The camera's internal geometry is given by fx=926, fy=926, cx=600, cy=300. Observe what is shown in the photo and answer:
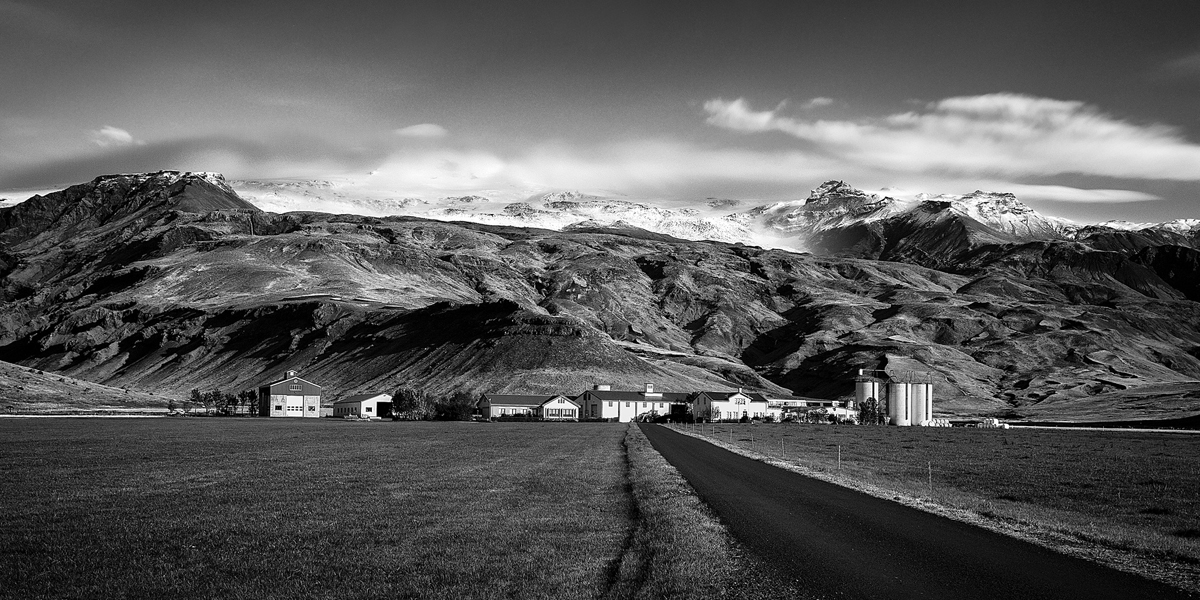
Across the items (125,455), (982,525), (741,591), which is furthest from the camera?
(125,455)

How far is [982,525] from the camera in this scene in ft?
85.1

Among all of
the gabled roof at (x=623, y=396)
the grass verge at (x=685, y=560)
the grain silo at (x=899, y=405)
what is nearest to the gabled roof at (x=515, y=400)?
the gabled roof at (x=623, y=396)

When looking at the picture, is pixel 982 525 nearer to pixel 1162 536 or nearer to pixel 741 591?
pixel 1162 536

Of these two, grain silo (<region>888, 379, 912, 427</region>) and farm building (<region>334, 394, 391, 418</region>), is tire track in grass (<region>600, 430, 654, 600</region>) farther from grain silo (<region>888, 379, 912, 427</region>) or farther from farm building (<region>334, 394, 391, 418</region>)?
grain silo (<region>888, 379, 912, 427</region>)

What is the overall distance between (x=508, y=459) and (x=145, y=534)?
30.9 metres

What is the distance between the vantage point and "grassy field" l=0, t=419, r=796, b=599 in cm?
1723

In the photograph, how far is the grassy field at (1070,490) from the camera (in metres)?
23.0

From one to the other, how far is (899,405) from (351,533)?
580 feet

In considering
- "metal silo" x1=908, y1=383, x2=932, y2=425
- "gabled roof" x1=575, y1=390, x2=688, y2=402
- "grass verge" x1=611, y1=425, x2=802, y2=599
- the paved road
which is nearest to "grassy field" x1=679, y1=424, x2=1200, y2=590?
the paved road

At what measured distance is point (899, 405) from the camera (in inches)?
7323

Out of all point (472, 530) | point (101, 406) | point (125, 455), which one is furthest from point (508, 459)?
point (101, 406)

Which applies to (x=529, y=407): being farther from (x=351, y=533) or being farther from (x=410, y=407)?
(x=351, y=533)

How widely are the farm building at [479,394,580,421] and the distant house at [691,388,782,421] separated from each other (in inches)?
980

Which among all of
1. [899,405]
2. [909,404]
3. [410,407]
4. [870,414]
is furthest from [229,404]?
[909,404]
